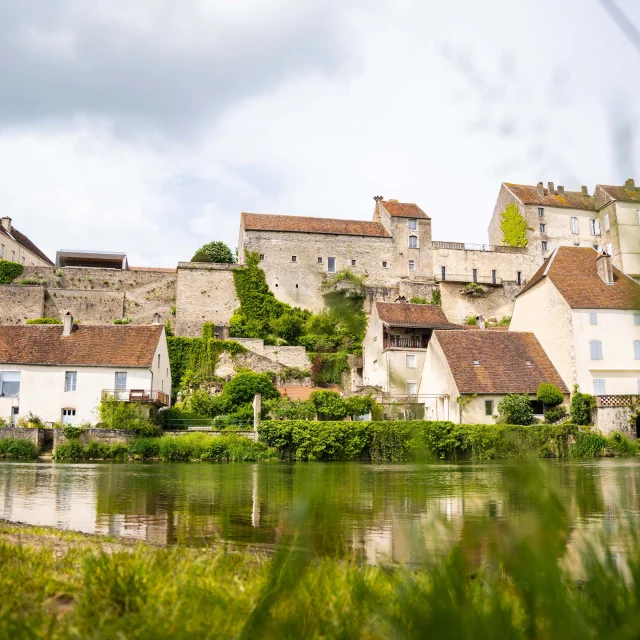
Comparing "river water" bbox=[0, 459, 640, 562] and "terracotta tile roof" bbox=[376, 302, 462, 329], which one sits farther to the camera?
"terracotta tile roof" bbox=[376, 302, 462, 329]

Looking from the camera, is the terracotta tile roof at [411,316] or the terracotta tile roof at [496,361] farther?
the terracotta tile roof at [411,316]

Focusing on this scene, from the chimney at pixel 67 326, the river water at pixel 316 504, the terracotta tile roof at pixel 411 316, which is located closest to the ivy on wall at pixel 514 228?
the terracotta tile roof at pixel 411 316

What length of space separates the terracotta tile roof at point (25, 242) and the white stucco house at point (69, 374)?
2399 centimetres

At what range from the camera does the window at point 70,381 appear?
117 feet

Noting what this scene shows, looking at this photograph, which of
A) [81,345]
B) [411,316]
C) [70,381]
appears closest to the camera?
[70,381]

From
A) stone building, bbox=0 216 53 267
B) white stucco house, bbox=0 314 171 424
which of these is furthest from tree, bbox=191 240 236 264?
white stucco house, bbox=0 314 171 424

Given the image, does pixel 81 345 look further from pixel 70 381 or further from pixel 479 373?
pixel 479 373

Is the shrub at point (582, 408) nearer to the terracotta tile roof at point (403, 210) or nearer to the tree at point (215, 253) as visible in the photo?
the terracotta tile roof at point (403, 210)

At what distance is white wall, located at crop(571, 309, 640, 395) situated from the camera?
3759 centimetres

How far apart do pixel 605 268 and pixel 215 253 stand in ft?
121

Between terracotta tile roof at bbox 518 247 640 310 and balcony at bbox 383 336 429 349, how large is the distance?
6969 millimetres

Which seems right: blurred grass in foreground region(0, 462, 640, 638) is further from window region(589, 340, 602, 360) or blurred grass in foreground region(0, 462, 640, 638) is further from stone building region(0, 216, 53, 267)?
stone building region(0, 216, 53, 267)

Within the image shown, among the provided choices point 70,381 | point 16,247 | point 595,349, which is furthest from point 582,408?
point 16,247

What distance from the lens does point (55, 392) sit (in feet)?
117
